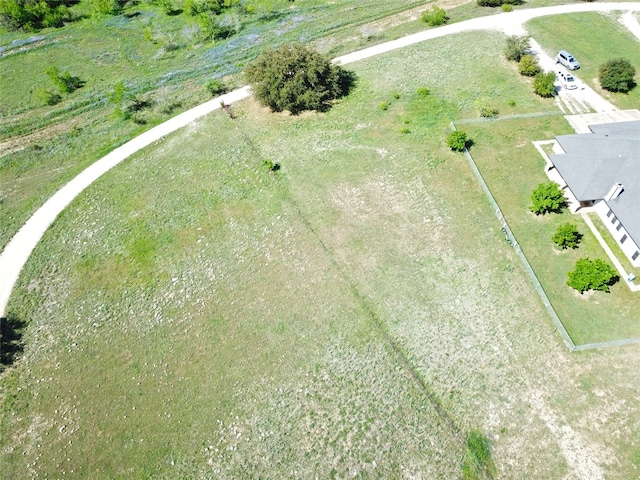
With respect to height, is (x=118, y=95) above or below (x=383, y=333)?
above

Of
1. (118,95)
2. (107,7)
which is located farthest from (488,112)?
(107,7)

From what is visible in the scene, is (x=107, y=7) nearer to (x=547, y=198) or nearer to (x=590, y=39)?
(x=590, y=39)

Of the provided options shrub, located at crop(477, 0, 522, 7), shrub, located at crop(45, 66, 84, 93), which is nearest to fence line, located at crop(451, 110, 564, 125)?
shrub, located at crop(477, 0, 522, 7)

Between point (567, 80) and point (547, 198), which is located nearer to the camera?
point (547, 198)

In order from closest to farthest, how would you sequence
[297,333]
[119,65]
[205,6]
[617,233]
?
[297,333] < [617,233] < [119,65] < [205,6]

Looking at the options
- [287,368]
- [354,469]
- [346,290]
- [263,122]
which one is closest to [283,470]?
[354,469]

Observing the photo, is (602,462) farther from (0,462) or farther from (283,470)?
(0,462)

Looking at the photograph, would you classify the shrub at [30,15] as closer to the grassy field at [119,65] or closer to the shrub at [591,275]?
the grassy field at [119,65]
